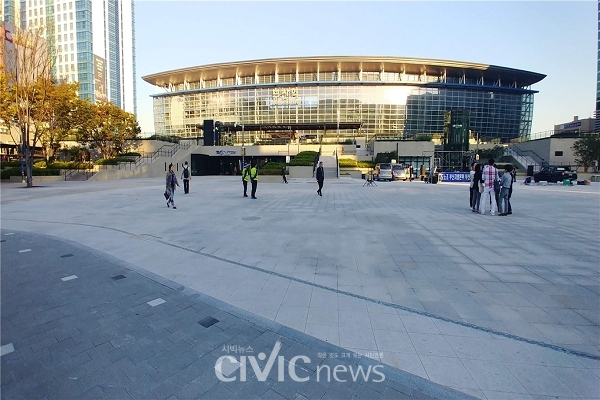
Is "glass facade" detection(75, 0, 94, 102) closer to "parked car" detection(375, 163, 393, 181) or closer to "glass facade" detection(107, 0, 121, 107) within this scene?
"glass facade" detection(107, 0, 121, 107)

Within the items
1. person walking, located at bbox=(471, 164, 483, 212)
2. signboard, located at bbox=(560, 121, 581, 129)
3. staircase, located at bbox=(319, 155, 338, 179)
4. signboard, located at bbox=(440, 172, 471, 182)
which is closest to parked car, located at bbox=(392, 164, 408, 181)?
signboard, located at bbox=(440, 172, 471, 182)

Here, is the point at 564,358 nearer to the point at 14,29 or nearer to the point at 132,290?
the point at 132,290

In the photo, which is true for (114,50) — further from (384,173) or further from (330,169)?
(384,173)

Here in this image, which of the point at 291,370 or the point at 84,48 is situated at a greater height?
the point at 84,48

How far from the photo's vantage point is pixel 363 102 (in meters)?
63.8

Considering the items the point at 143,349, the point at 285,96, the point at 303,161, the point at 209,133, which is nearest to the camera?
the point at 143,349

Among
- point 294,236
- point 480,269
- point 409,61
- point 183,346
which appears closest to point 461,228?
point 480,269

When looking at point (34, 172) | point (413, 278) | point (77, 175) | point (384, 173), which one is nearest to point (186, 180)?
point (413, 278)

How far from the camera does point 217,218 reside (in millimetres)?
10859

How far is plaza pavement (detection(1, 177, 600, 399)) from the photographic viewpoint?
120 inches

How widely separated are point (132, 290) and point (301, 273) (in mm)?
2733

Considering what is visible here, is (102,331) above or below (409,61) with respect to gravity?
below

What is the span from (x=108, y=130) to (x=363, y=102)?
46507 millimetres

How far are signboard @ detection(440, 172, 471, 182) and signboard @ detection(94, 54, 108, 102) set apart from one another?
4205 inches
